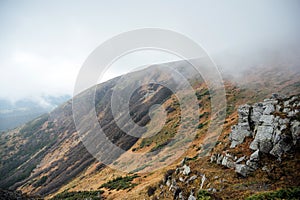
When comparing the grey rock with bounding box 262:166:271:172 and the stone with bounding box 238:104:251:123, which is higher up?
the stone with bounding box 238:104:251:123

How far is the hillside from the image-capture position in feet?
52.0

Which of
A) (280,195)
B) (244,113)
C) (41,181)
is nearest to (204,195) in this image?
(280,195)

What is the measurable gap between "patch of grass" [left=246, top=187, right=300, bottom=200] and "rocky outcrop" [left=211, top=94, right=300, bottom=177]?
2916 millimetres

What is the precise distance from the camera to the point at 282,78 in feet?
199

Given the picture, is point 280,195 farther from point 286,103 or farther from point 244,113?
point 244,113

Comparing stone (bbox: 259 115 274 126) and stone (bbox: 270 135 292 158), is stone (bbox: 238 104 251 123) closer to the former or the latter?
stone (bbox: 259 115 274 126)

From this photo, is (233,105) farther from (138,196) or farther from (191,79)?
(191,79)

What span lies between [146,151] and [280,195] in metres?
41.3

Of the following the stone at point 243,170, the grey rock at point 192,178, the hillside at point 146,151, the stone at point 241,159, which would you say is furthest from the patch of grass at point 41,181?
the stone at point 243,170

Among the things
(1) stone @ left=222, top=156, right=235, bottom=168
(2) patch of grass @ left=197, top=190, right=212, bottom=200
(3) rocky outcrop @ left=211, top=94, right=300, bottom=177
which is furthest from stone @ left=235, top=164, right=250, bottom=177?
(2) patch of grass @ left=197, top=190, right=212, bottom=200

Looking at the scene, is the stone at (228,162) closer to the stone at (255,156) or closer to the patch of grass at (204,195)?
the stone at (255,156)

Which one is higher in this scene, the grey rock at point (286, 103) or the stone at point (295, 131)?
the grey rock at point (286, 103)

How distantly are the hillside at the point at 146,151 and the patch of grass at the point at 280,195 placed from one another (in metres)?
1.18

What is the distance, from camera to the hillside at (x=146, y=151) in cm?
1584
